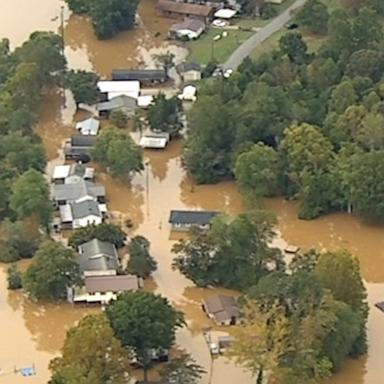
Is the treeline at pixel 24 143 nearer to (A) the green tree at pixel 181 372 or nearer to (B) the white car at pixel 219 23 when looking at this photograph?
(A) the green tree at pixel 181 372

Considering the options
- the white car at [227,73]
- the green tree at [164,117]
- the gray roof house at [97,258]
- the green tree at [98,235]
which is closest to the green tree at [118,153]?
the green tree at [164,117]

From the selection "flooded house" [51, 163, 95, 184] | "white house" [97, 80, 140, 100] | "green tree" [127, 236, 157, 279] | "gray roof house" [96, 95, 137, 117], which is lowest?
"green tree" [127, 236, 157, 279]

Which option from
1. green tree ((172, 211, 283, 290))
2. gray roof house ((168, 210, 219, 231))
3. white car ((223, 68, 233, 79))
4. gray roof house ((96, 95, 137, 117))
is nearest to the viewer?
green tree ((172, 211, 283, 290))

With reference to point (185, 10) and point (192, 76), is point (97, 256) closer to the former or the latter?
point (192, 76)

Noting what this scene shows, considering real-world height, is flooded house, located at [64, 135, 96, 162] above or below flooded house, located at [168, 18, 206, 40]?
below

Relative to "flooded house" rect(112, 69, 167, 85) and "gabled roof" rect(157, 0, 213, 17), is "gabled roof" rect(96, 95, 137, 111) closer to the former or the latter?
"flooded house" rect(112, 69, 167, 85)

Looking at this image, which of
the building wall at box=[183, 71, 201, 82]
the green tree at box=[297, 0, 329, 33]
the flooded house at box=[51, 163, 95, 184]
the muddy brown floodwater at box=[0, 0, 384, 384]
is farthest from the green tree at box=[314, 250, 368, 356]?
the green tree at box=[297, 0, 329, 33]

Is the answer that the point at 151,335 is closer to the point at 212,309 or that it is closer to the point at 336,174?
the point at 212,309
